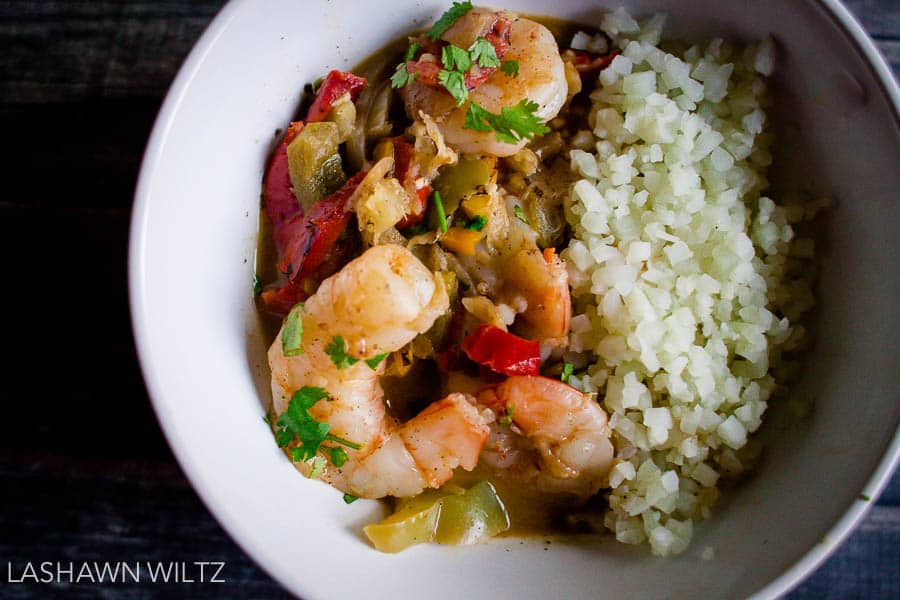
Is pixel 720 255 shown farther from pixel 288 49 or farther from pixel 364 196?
pixel 288 49

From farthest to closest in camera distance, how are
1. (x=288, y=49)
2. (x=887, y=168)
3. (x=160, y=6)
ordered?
(x=160, y=6)
(x=288, y=49)
(x=887, y=168)

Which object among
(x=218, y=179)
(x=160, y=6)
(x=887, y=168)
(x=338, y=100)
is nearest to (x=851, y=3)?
(x=887, y=168)

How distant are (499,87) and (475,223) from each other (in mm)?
320

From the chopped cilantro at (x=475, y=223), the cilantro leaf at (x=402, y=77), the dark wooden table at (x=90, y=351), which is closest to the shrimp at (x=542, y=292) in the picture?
the chopped cilantro at (x=475, y=223)

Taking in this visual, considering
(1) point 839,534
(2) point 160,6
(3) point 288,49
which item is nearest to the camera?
(1) point 839,534

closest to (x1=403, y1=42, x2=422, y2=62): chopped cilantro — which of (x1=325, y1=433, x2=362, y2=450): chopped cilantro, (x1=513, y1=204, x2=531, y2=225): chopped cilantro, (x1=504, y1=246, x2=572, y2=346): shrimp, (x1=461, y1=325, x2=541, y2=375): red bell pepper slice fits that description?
(x1=513, y1=204, x2=531, y2=225): chopped cilantro

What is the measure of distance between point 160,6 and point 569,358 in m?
1.62

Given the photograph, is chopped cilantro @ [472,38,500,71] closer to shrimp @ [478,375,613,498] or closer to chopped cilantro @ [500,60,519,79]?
chopped cilantro @ [500,60,519,79]

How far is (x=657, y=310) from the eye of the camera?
1.77 meters

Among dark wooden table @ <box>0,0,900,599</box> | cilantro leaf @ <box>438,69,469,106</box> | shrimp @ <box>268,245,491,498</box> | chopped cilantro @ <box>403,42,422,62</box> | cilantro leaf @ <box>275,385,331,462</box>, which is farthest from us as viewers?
dark wooden table @ <box>0,0,900,599</box>

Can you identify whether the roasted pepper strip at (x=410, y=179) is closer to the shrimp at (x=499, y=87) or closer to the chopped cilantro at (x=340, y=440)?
the shrimp at (x=499, y=87)

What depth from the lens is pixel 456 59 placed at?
1.69 metres

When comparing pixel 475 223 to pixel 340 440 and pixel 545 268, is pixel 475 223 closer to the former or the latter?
pixel 545 268

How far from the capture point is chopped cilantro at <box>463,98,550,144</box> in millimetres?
1687
